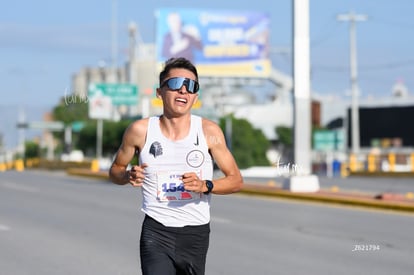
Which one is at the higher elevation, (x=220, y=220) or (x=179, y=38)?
(x=179, y=38)

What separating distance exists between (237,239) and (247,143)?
58451 mm

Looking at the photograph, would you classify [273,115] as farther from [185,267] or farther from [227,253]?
[185,267]

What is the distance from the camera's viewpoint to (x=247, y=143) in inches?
2926

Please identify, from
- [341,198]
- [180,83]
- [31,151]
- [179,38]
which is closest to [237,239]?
[341,198]

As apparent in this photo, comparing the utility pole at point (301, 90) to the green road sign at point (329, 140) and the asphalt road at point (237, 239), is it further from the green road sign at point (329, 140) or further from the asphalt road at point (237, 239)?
the green road sign at point (329, 140)

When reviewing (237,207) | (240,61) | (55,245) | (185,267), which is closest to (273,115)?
(240,61)

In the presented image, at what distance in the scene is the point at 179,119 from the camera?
611cm

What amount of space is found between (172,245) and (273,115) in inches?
4131

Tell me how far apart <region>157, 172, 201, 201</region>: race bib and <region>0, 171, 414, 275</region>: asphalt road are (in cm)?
552

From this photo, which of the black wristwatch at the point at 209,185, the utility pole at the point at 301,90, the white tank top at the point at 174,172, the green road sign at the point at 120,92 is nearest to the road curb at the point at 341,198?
the utility pole at the point at 301,90

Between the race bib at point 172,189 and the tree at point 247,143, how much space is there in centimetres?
6578

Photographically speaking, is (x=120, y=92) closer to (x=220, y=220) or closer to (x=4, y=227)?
(x=220, y=220)

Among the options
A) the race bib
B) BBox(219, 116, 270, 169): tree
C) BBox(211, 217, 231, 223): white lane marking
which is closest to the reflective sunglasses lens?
the race bib

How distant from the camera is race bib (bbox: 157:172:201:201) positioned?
6.03m
